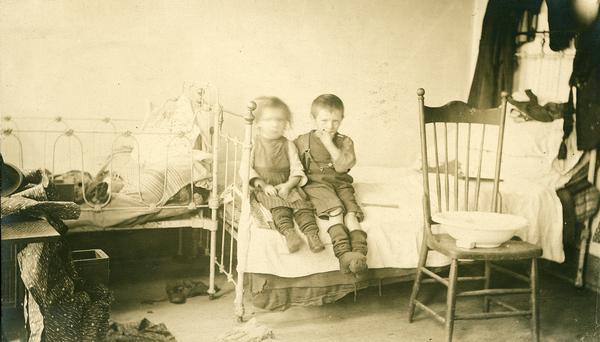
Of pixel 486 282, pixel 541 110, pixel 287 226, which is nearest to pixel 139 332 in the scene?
pixel 287 226

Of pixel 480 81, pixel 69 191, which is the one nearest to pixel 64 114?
pixel 69 191

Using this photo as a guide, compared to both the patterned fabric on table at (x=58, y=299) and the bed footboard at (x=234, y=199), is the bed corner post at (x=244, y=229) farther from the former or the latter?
the patterned fabric on table at (x=58, y=299)

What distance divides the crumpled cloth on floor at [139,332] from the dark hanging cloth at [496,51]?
8.86 ft

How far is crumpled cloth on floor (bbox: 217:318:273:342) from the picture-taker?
227 centimetres

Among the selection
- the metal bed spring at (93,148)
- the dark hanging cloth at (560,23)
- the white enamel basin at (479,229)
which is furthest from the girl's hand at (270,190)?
the dark hanging cloth at (560,23)

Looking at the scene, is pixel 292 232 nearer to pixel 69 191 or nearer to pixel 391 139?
pixel 69 191

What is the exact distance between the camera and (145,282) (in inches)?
116

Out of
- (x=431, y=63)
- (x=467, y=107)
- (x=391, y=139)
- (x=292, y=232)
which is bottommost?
(x=292, y=232)

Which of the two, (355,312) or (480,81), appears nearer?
(355,312)

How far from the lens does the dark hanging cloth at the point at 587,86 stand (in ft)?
10.0

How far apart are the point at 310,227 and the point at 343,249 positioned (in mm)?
168

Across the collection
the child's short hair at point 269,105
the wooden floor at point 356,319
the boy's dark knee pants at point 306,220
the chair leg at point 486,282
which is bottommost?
the wooden floor at point 356,319

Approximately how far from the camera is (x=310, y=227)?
91.0 inches

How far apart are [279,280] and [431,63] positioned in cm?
240
